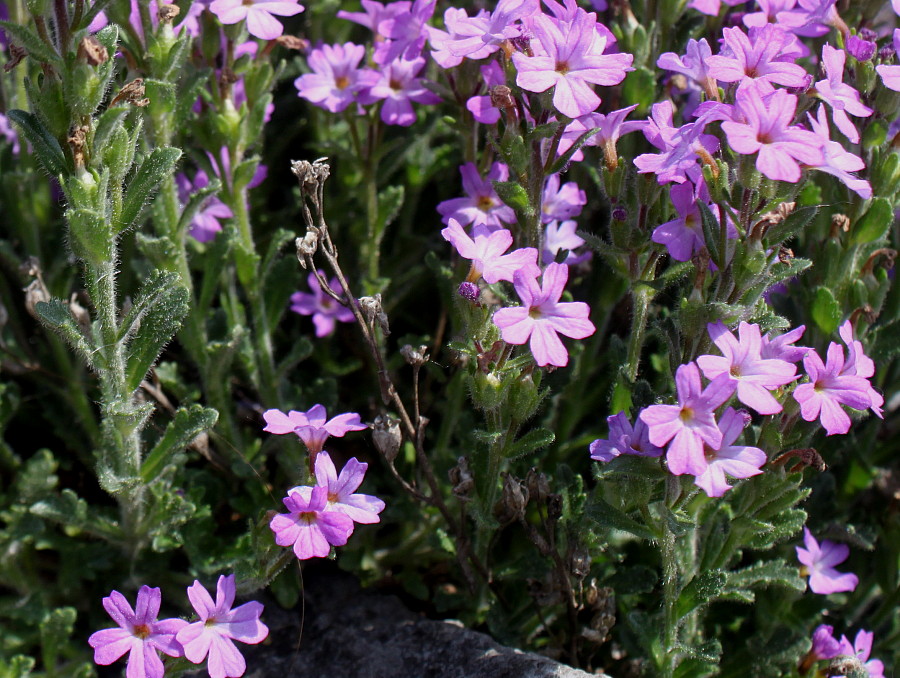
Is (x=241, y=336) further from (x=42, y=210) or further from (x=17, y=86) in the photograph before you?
(x=17, y=86)

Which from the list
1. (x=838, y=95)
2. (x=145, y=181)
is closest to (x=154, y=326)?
(x=145, y=181)

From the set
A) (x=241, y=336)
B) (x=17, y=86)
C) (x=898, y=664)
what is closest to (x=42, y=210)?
(x=17, y=86)

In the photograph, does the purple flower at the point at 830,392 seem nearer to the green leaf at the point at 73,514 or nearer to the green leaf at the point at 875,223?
the green leaf at the point at 875,223

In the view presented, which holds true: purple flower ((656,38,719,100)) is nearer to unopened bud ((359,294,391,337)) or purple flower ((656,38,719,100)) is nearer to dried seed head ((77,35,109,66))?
unopened bud ((359,294,391,337))

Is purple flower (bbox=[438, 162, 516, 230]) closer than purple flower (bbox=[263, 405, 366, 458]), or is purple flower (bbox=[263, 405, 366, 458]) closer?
purple flower (bbox=[263, 405, 366, 458])

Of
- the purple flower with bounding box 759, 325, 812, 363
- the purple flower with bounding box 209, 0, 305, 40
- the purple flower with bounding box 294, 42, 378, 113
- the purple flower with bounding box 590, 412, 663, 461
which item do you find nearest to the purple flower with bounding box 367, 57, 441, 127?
the purple flower with bounding box 294, 42, 378, 113
